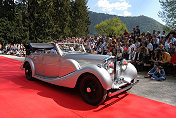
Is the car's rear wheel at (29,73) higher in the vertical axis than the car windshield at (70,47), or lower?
lower

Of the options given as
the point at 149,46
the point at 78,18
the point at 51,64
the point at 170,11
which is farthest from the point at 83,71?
the point at 78,18

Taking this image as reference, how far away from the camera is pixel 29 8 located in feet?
76.9

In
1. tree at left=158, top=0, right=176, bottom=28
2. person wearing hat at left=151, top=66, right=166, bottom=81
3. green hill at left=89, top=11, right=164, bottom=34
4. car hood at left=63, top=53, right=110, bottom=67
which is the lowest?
person wearing hat at left=151, top=66, right=166, bottom=81

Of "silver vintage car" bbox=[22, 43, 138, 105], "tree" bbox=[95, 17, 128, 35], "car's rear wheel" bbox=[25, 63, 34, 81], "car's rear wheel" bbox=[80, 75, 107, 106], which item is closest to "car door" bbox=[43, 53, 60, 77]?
"silver vintage car" bbox=[22, 43, 138, 105]

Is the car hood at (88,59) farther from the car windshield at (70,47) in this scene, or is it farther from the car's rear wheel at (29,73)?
the car's rear wheel at (29,73)

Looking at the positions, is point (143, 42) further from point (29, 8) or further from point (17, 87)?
point (29, 8)

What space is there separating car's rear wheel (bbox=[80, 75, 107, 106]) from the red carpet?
0.54 feet

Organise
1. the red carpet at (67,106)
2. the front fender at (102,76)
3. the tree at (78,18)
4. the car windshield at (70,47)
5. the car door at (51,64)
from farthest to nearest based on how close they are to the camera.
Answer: the tree at (78,18) < the car windshield at (70,47) < the car door at (51,64) < the front fender at (102,76) < the red carpet at (67,106)

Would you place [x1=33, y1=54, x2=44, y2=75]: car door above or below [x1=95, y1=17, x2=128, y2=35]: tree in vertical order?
below

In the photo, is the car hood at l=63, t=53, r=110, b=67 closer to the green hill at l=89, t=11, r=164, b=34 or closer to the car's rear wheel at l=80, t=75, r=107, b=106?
the car's rear wheel at l=80, t=75, r=107, b=106

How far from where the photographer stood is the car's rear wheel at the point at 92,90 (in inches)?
131

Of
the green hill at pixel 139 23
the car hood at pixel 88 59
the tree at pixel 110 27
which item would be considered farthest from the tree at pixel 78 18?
the green hill at pixel 139 23

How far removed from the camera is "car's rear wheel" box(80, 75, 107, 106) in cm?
333

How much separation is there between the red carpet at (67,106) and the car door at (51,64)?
65 cm
